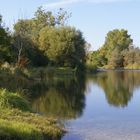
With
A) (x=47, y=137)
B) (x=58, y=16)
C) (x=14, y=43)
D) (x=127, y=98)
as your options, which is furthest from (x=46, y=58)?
(x=47, y=137)

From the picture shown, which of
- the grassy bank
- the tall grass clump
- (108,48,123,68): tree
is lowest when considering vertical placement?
the grassy bank

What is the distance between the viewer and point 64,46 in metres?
70.9

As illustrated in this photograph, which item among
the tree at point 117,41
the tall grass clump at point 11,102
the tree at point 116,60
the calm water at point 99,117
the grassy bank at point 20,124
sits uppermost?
the tree at point 117,41

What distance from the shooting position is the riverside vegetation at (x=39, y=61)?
14.1 meters

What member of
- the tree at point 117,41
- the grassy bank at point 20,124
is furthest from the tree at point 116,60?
the grassy bank at point 20,124

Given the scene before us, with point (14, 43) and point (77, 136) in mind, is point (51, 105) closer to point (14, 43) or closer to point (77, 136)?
point (77, 136)

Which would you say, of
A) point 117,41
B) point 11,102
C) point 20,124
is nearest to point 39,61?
point 11,102

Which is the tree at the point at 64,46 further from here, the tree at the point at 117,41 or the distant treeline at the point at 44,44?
the tree at the point at 117,41

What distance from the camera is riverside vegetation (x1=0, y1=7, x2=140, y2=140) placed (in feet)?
46.3

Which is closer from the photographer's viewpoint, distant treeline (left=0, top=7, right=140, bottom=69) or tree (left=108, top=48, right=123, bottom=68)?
distant treeline (left=0, top=7, right=140, bottom=69)

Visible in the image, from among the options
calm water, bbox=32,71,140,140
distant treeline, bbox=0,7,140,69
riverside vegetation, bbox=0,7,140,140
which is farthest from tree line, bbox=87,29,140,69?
calm water, bbox=32,71,140,140

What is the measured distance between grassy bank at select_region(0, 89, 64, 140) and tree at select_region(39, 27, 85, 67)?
53022mm

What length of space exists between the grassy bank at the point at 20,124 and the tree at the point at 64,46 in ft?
174

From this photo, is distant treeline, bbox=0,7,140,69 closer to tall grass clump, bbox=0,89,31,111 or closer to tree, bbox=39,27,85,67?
tree, bbox=39,27,85,67
